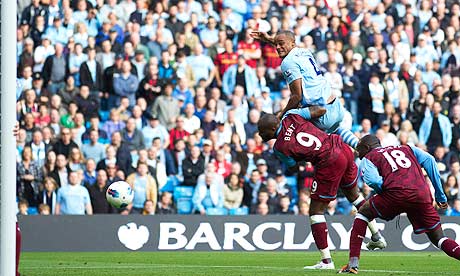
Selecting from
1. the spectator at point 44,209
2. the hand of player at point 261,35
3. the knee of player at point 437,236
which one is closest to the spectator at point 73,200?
the spectator at point 44,209

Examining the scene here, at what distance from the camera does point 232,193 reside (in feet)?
69.4

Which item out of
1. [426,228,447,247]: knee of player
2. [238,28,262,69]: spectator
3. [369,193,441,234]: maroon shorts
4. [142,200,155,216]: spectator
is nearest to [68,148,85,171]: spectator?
[142,200,155,216]: spectator

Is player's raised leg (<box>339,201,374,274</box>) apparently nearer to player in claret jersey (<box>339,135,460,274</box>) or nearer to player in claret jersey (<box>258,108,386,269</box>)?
player in claret jersey (<box>339,135,460,274</box>)

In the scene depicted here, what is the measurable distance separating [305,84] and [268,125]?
0.91m

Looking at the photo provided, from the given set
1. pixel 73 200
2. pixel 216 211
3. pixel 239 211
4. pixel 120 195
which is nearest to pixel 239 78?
pixel 239 211

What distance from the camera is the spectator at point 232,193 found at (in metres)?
21.1

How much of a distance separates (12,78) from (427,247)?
12.8 m

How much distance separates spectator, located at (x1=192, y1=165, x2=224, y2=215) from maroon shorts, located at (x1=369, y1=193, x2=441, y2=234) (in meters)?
9.20

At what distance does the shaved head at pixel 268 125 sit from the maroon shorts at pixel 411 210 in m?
1.50

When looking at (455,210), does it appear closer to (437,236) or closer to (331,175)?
(331,175)

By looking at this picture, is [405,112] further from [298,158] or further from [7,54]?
[7,54]

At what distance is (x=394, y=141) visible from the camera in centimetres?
2283

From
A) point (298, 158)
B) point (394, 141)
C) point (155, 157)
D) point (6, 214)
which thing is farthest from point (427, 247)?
point (6, 214)

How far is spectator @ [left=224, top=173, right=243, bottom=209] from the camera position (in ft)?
69.2
